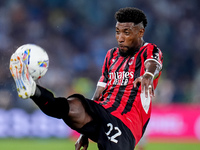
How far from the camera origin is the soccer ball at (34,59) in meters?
4.21

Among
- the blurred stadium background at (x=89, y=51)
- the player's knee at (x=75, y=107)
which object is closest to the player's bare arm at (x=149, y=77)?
the player's knee at (x=75, y=107)

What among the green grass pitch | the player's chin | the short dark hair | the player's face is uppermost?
the short dark hair

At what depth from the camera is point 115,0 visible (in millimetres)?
15641

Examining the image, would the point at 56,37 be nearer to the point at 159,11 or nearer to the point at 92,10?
the point at 92,10

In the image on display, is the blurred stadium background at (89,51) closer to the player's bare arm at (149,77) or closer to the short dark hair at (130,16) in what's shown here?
the short dark hair at (130,16)

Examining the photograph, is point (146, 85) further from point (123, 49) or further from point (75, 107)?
point (123, 49)

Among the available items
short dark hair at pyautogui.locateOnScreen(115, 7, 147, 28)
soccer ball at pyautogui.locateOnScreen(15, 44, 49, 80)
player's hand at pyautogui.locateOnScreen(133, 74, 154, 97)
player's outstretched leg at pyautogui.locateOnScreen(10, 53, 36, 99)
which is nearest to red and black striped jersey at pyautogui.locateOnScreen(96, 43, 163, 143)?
short dark hair at pyautogui.locateOnScreen(115, 7, 147, 28)

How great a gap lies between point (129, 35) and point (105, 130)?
1.15m

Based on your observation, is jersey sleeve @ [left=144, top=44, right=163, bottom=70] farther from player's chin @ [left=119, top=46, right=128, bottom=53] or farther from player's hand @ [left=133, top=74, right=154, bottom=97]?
player's hand @ [left=133, top=74, right=154, bottom=97]

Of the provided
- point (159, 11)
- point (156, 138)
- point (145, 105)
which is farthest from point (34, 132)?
point (145, 105)

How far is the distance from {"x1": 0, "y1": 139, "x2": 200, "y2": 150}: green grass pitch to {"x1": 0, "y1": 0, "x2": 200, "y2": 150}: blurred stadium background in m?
0.19

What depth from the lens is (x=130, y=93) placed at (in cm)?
482

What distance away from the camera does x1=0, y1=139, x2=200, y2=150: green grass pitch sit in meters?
10.8

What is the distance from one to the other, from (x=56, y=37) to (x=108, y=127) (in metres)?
10.8
